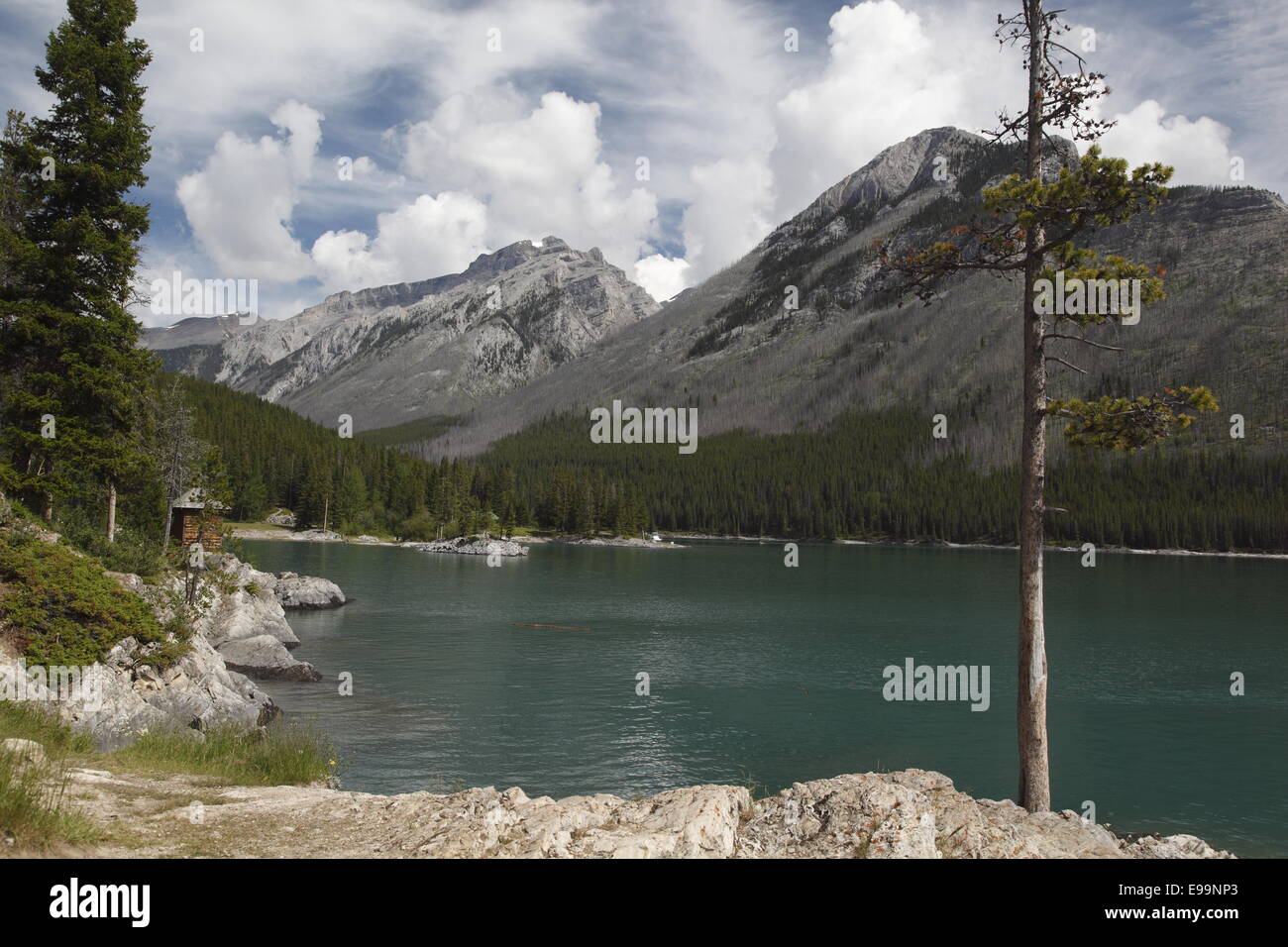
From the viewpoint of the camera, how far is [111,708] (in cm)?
1995

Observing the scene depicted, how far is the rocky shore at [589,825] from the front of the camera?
33.6 feet

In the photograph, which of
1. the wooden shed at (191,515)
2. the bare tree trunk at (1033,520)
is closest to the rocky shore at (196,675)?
the wooden shed at (191,515)

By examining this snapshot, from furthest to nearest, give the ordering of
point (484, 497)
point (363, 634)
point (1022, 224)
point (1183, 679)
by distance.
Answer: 1. point (484, 497)
2. point (363, 634)
3. point (1183, 679)
4. point (1022, 224)

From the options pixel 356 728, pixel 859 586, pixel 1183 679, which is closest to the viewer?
pixel 356 728

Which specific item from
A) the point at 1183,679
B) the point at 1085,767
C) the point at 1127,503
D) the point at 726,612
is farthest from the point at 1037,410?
the point at 1127,503

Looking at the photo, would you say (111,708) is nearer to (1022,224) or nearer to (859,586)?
(1022,224)

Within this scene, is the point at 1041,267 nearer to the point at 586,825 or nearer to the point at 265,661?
the point at 586,825

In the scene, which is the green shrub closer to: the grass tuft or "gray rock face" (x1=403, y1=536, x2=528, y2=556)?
the grass tuft

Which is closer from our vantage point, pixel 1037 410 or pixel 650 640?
pixel 1037 410

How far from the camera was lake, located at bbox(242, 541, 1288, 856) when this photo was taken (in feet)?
89.5

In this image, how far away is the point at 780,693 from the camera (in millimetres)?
41375

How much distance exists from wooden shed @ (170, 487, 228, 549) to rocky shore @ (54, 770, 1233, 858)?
1364 inches

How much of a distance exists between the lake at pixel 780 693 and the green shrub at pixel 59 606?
8063 mm

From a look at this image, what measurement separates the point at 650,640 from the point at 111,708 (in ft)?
129
